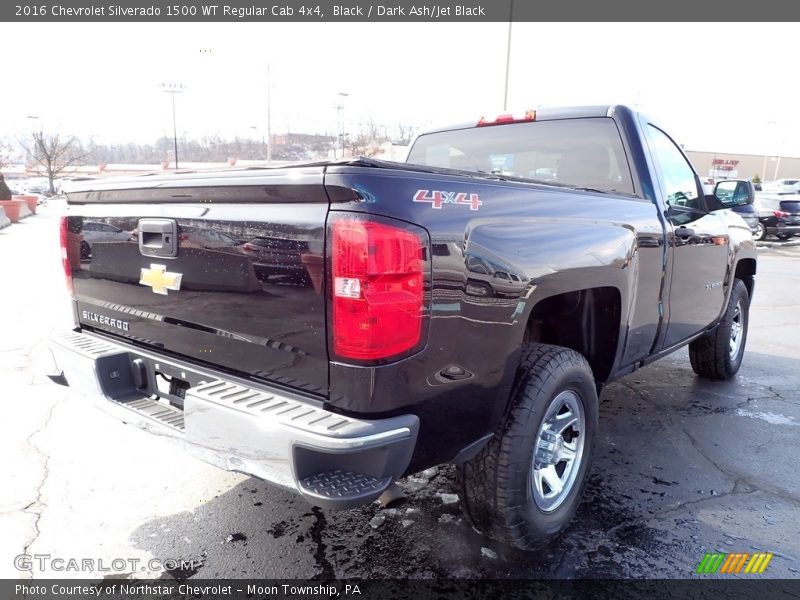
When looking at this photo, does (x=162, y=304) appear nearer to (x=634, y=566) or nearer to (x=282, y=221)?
(x=282, y=221)

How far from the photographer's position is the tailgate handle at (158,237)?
2.31 m

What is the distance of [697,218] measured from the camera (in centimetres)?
388

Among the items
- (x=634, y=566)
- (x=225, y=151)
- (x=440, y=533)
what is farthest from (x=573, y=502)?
(x=225, y=151)

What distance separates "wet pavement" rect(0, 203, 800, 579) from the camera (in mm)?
2496

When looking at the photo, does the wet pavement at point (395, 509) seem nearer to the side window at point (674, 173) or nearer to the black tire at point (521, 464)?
the black tire at point (521, 464)

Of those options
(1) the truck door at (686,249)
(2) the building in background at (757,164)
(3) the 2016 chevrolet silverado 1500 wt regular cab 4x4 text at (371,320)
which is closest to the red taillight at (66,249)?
(3) the 2016 chevrolet silverado 1500 wt regular cab 4x4 text at (371,320)

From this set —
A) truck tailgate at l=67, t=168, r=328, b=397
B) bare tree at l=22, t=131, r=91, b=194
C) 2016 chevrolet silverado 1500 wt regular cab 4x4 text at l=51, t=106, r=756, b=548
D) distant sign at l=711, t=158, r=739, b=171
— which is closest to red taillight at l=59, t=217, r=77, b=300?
2016 chevrolet silverado 1500 wt regular cab 4x4 text at l=51, t=106, r=756, b=548

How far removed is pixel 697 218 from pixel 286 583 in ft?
11.2

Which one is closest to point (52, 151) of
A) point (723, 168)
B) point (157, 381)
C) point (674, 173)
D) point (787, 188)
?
point (787, 188)

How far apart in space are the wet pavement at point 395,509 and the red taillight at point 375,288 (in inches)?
45.6

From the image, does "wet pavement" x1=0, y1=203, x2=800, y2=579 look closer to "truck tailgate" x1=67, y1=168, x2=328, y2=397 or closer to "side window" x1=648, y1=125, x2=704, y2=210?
"truck tailgate" x1=67, y1=168, x2=328, y2=397

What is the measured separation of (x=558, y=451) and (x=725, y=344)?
9.82ft

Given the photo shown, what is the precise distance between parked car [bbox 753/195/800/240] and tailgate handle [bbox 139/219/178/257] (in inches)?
766

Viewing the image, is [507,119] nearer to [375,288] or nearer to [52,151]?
[375,288]
